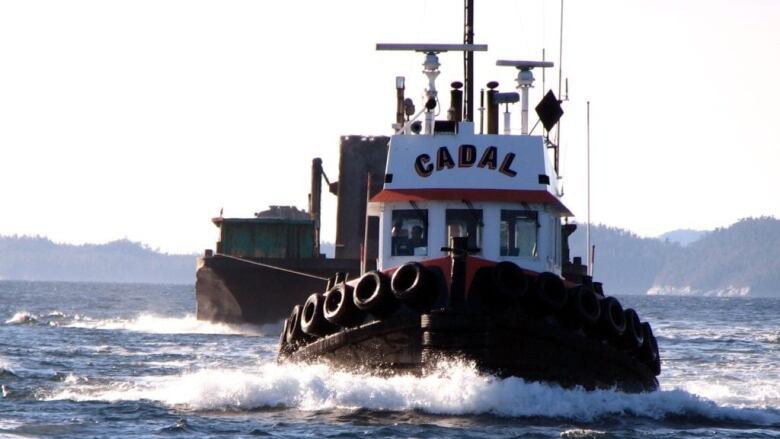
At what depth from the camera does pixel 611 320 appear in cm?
2150

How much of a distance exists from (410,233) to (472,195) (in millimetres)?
1134

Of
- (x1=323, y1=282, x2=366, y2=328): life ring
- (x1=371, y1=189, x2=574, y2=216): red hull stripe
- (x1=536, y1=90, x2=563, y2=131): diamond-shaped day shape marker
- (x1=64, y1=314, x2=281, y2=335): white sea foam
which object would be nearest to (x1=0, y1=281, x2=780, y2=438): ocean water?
(x1=323, y1=282, x2=366, y2=328): life ring

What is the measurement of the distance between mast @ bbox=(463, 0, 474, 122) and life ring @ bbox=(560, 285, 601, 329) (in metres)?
5.44

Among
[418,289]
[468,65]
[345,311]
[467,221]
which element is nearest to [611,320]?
[467,221]

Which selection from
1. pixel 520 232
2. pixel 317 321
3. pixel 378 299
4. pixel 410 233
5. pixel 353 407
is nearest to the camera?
pixel 378 299

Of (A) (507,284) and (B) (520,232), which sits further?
(B) (520,232)

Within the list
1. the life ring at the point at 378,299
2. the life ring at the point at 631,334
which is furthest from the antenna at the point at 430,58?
the life ring at the point at 631,334

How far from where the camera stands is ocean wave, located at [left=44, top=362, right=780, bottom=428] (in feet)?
67.2

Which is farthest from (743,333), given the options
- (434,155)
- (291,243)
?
(434,155)

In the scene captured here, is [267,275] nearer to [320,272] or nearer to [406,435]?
[320,272]

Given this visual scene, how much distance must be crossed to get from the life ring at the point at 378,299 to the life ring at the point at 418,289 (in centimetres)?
20

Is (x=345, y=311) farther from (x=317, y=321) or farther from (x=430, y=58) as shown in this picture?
(x=430, y=58)

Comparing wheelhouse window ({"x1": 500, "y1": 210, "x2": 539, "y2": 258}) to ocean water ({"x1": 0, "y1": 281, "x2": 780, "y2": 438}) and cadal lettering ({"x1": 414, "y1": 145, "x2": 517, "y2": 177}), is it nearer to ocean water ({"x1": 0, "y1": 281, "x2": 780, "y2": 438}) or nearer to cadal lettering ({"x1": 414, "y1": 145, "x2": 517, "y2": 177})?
cadal lettering ({"x1": 414, "y1": 145, "x2": 517, "y2": 177})

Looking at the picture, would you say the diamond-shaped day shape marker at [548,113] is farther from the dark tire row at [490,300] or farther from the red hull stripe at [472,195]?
the dark tire row at [490,300]
